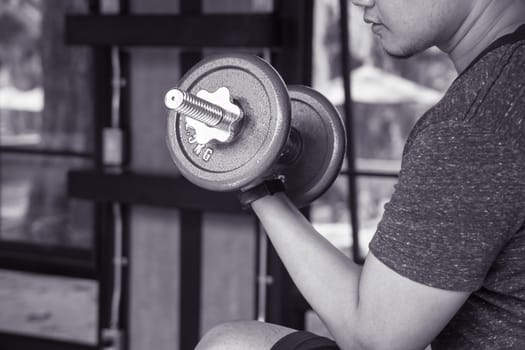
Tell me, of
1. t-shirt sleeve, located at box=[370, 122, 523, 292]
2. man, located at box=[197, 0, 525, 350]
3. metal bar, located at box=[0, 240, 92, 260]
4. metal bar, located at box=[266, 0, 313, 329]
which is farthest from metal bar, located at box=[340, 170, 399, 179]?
t-shirt sleeve, located at box=[370, 122, 523, 292]

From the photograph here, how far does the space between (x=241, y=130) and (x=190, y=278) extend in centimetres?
113

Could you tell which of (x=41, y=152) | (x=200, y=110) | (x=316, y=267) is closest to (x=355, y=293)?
(x=316, y=267)

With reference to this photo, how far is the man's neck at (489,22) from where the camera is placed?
0.75 m

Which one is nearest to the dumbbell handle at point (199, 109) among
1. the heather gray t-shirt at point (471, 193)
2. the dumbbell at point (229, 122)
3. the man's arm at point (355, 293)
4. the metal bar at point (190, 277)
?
the dumbbell at point (229, 122)

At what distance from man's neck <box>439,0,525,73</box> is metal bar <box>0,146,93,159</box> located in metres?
1.57

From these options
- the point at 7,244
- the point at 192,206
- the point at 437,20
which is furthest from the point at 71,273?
the point at 437,20

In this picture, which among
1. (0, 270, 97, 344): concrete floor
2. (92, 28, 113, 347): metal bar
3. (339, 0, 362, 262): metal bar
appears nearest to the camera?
(92, 28, 113, 347): metal bar

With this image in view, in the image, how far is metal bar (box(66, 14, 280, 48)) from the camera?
1667 mm

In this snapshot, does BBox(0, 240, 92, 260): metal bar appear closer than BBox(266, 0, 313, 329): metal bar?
No

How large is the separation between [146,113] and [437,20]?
1278 mm

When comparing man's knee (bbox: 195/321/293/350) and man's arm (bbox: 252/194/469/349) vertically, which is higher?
man's arm (bbox: 252/194/469/349)

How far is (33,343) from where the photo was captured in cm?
212

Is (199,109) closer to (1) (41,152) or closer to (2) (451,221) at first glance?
(2) (451,221)

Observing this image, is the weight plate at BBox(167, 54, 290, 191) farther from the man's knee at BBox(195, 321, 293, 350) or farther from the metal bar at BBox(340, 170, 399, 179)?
the metal bar at BBox(340, 170, 399, 179)
